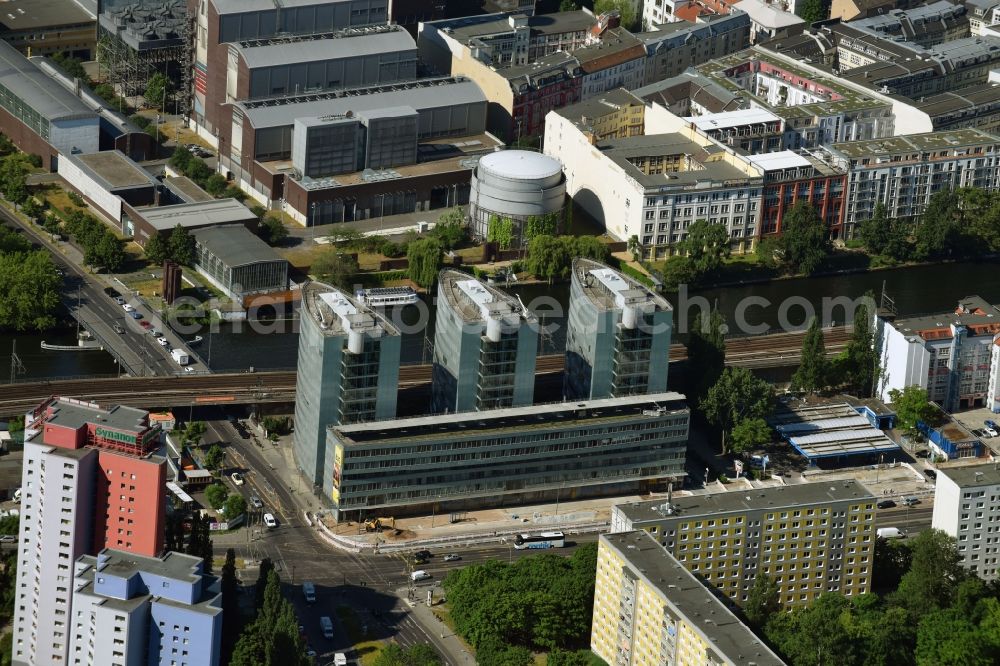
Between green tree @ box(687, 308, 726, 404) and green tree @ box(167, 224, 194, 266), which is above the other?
green tree @ box(687, 308, 726, 404)

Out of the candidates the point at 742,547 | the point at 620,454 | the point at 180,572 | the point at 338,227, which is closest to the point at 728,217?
the point at 338,227

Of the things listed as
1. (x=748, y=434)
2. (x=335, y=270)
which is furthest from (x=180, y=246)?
(x=748, y=434)

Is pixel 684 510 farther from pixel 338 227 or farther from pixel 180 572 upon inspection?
pixel 338 227

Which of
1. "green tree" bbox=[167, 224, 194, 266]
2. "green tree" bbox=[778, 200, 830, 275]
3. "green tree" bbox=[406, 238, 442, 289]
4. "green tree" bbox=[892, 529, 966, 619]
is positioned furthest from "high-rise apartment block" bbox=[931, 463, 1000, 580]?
"green tree" bbox=[167, 224, 194, 266]

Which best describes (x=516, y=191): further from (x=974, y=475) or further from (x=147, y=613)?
(x=147, y=613)

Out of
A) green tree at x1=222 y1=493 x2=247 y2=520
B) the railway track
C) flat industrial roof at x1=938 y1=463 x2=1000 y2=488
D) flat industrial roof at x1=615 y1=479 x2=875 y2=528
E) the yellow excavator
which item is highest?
flat industrial roof at x1=938 y1=463 x2=1000 y2=488

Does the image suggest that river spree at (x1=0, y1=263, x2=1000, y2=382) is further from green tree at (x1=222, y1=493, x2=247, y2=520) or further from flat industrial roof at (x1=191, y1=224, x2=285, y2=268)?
green tree at (x1=222, y1=493, x2=247, y2=520)

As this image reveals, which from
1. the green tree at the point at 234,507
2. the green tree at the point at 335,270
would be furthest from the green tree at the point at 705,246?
the green tree at the point at 234,507
